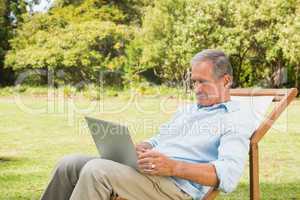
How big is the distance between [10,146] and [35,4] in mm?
13572

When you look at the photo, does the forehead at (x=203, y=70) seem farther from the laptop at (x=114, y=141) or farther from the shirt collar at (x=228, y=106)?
the laptop at (x=114, y=141)

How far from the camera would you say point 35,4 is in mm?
20203

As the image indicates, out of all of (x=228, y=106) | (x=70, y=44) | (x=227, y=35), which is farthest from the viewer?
(x=70, y=44)

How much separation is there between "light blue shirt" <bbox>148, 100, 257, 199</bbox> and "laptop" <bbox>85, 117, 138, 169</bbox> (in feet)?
0.75

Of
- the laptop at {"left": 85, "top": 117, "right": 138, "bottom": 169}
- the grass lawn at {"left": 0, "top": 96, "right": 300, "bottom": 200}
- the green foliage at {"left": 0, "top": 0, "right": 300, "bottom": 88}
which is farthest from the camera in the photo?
the green foliage at {"left": 0, "top": 0, "right": 300, "bottom": 88}

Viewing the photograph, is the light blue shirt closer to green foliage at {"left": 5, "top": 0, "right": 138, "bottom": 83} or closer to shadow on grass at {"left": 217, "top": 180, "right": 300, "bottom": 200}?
shadow on grass at {"left": 217, "top": 180, "right": 300, "bottom": 200}

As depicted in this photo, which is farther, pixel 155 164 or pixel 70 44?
pixel 70 44

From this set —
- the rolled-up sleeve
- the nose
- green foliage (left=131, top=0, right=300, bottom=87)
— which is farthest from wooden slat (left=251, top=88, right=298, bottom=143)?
green foliage (left=131, top=0, right=300, bottom=87)

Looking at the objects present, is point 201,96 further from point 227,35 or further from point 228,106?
point 227,35

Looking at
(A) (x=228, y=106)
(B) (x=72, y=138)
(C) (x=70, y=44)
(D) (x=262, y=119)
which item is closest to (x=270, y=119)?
(D) (x=262, y=119)

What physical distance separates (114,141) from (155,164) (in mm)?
298

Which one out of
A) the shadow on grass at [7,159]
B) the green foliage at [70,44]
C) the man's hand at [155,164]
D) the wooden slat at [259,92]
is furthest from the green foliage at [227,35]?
the man's hand at [155,164]

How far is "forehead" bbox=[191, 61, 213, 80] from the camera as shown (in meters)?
2.45

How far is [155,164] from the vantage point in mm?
2141
